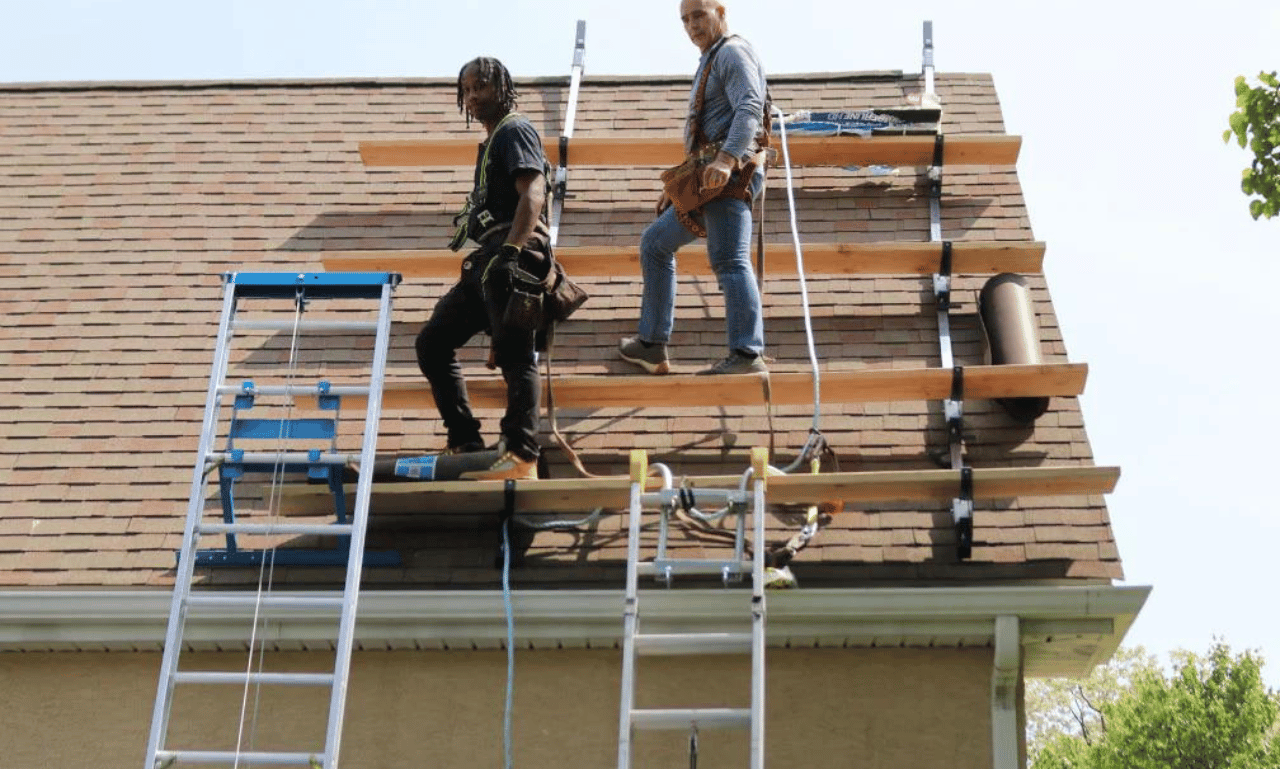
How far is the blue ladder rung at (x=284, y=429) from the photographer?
611 centimetres

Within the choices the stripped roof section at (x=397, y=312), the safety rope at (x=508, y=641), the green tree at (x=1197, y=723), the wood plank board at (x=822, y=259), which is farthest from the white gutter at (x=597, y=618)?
the green tree at (x=1197, y=723)

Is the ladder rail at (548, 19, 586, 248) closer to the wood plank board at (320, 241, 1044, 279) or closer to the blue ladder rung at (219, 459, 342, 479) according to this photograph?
the wood plank board at (320, 241, 1044, 279)

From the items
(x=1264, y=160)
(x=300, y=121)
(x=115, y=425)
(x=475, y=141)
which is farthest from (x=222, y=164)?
(x=1264, y=160)

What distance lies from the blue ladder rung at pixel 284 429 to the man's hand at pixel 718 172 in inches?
73.4

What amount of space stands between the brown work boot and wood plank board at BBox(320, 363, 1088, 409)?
45cm

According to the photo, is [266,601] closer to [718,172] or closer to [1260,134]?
[718,172]

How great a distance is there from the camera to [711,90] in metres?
7.29

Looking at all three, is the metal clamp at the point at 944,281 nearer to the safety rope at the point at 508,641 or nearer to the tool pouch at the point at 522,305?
the tool pouch at the point at 522,305

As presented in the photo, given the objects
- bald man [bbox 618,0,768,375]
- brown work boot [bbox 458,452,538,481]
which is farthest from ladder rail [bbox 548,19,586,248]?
brown work boot [bbox 458,452,538,481]

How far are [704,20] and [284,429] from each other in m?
2.65

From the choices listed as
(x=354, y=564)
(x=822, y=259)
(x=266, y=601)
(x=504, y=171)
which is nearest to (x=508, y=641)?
(x=354, y=564)

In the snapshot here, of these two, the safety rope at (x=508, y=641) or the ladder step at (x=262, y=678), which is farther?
the safety rope at (x=508, y=641)

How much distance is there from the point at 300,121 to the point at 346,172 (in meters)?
0.67

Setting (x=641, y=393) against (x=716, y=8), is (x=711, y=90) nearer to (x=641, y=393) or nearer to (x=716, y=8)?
(x=716, y=8)
